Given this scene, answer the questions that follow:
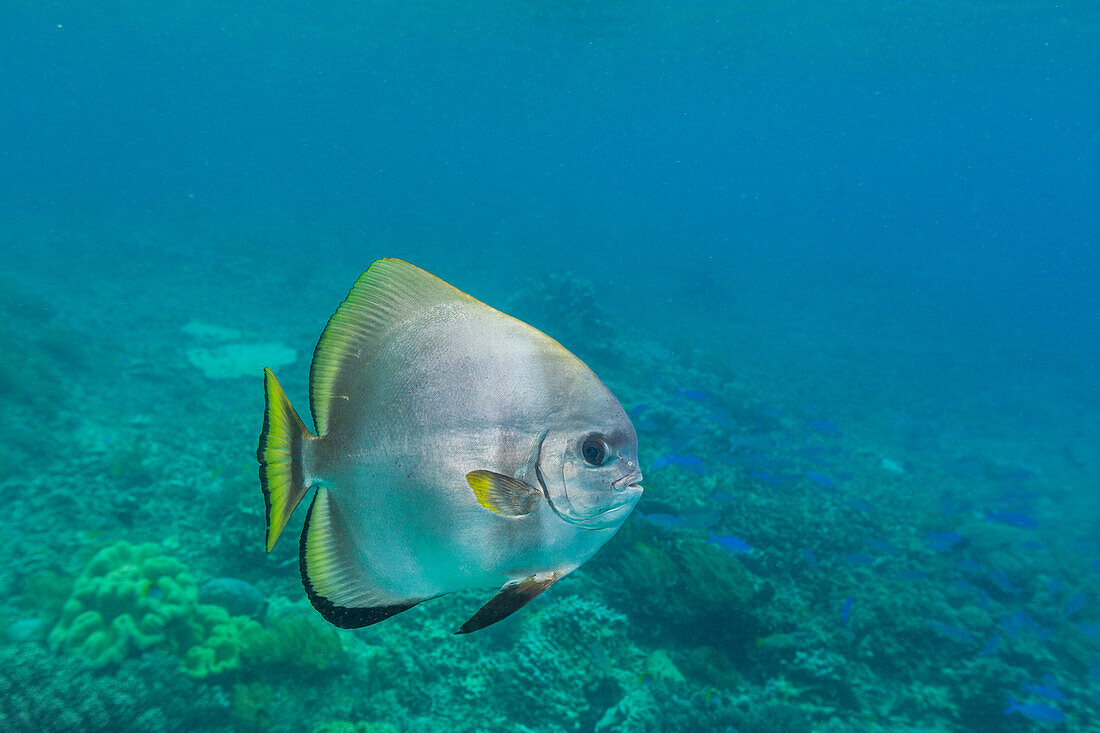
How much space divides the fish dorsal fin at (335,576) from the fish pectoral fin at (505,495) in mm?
277

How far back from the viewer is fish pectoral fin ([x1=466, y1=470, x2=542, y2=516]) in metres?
0.79

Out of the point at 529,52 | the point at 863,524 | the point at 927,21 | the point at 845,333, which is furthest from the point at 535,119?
the point at 863,524

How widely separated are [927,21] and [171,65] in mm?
129306

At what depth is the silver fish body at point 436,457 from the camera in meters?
0.84

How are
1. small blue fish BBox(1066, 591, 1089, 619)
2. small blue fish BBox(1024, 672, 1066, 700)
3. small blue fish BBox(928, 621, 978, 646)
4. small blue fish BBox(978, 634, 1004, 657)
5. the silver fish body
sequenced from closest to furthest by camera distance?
1. the silver fish body
2. small blue fish BBox(1024, 672, 1066, 700)
3. small blue fish BBox(928, 621, 978, 646)
4. small blue fish BBox(978, 634, 1004, 657)
5. small blue fish BBox(1066, 591, 1089, 619)

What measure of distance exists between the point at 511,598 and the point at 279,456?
0.47m

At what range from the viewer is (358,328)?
0.97 meters

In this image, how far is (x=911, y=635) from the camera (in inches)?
207

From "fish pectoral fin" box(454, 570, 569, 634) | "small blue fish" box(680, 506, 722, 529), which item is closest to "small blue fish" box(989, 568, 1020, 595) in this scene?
"small blue fish" box(680, 506, 722, 529)

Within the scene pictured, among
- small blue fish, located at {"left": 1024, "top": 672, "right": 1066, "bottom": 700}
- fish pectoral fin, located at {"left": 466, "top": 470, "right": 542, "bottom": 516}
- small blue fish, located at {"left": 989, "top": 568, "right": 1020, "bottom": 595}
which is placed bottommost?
fish pectoral fin, located at {"left": 466, "top": 470, "right": 542, "bottom": 516}

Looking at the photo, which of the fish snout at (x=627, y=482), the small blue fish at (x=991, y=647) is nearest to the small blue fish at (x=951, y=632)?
the small blue fish at (x=991, y=647)

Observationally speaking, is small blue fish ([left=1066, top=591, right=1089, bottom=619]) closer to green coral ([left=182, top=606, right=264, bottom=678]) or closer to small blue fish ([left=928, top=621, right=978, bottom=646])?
small blue fish ([left=928, top=621, right=978, bottom=646])

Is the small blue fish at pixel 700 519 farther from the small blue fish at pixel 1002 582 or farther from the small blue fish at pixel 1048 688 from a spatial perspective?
the small blue fish at pixel 1002 582

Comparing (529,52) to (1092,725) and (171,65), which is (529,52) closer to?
(1092,725)
